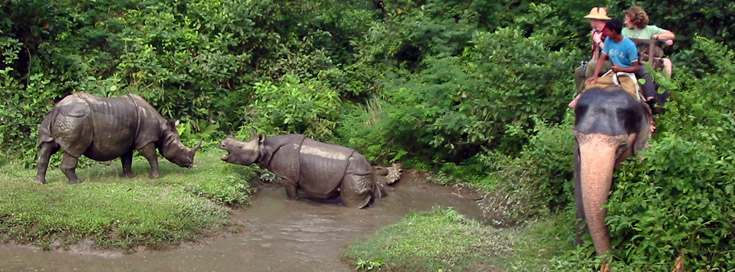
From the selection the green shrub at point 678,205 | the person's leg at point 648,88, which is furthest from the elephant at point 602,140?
the person's leg at point 648,88

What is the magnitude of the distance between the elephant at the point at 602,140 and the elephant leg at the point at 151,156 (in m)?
5.92

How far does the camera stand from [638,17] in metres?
8.68

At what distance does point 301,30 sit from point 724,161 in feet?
36.9

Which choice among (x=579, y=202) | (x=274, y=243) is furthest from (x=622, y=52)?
(x=274, y=243)

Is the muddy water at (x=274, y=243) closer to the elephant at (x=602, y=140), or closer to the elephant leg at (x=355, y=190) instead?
the elephant leg at (x=355, y=190)

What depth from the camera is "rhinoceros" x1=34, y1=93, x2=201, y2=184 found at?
992 cm

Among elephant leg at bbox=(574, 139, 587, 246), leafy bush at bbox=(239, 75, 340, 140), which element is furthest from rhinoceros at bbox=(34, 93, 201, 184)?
elephant leg at bbox=(574, 139, 587, 246)

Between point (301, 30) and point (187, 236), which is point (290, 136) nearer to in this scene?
point (187, 236)

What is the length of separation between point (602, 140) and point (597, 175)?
0.32 m

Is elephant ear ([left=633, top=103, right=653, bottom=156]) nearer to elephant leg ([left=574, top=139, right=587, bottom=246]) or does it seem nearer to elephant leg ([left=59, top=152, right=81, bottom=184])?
elephant leg ([left=574, top=139, right=587, bottom=246])

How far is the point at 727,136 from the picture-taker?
7211 mm

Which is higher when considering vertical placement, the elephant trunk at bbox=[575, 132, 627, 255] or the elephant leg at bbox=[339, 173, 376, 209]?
the elephant trunk at bbox=[575, 132, 627, 255]

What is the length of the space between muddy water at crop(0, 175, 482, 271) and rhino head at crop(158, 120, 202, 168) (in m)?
1.17

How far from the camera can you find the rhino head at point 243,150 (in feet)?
37.8
